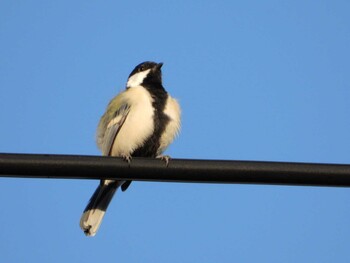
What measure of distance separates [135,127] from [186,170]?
2579 millimetres

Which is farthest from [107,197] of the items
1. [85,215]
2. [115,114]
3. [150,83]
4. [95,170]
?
[95,170]

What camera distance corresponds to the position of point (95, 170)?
3.38 meters

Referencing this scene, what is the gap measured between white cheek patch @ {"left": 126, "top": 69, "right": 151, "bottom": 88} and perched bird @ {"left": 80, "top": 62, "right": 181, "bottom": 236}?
1.50 feet

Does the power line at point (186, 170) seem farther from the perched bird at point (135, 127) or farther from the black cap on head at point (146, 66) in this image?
the black cap on head at point (146, 66)

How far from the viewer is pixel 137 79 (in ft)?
23.0

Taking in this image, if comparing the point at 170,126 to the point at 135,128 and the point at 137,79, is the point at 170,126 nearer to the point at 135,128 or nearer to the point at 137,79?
the point at 135,128

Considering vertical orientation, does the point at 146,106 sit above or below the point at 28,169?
above

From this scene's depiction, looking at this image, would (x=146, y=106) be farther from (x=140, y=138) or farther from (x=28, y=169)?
(x=28, y=169)

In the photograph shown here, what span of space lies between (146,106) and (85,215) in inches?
50.5

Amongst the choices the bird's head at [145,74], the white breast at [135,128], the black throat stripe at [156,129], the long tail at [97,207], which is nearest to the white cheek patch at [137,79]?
the bird's head at [145,74]

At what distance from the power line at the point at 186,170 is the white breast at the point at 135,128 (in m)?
2.48

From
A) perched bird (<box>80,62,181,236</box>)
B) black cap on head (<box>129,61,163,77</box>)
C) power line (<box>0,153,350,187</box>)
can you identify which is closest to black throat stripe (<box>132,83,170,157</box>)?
perched bird (<box>80,62,181,236</box>)

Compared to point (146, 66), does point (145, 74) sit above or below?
below

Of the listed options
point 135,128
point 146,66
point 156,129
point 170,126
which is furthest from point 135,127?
point 146,66
